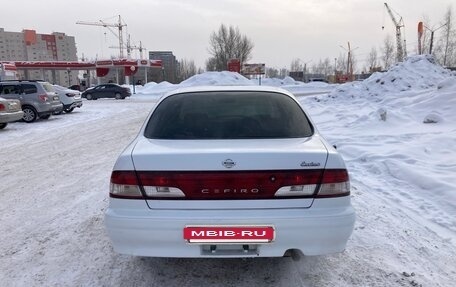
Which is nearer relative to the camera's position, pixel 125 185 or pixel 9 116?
pixel 125 185

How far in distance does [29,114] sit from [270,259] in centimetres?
1536

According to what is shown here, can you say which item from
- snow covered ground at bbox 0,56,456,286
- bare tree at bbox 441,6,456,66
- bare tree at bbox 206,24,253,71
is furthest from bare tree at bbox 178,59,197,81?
snow covered ground at bbox 0,56,456,286

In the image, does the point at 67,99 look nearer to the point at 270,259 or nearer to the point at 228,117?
the point at 228,117

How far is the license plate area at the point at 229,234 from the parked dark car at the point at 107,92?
114 ft

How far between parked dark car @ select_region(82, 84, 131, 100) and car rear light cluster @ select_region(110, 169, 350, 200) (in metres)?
34.4

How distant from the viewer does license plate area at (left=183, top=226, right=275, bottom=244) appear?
9.02 feet

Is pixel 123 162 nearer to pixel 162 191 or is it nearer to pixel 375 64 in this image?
pixel 162 191

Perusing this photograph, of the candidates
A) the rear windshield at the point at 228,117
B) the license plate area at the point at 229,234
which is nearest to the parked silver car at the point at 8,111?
the rear windshield at the point at 228,117

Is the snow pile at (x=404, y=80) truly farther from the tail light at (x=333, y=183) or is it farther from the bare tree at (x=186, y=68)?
the bare tree at (x=186, y=68)

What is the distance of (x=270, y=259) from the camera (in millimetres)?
3615

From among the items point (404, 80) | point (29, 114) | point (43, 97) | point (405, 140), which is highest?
point (404, 80)

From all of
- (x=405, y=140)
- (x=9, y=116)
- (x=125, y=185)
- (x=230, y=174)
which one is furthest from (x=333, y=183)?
(x=9, y=116)

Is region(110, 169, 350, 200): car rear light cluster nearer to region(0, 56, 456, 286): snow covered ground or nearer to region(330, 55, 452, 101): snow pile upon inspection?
region(0, 56, 456, 286): snow covered ground

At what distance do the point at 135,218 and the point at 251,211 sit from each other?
0.83m
